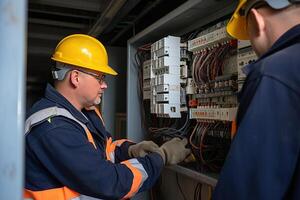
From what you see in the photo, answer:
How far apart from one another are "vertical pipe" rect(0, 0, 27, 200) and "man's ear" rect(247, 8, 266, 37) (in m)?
0.54

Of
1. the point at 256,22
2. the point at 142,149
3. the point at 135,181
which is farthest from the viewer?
the point at 142,149

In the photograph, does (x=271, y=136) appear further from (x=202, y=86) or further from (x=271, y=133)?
(x=202, y=86)

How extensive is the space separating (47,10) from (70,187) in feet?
4.51

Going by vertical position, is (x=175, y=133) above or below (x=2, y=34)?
below

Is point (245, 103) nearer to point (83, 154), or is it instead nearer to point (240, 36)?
point (240, 36)

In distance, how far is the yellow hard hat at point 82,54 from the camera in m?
1.38

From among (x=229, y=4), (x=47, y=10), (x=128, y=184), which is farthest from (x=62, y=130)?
(x=47, y=10)

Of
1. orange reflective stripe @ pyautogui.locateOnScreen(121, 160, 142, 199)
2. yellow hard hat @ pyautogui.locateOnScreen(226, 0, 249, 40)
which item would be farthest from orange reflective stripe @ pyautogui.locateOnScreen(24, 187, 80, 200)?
yellow hard hat @ pyautogui.locateOnScreen(226, 0, 249, 40)

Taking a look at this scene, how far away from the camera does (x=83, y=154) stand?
1.16m

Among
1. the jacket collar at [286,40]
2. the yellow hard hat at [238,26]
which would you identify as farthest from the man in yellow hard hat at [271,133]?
the yellow hard hat at [238,26]

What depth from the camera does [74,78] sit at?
1369mm

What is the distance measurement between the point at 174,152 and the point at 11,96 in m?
1.08

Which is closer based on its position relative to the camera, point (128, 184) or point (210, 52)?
point (128, 184)

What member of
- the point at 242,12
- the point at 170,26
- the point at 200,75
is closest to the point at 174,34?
the point at 170,26
